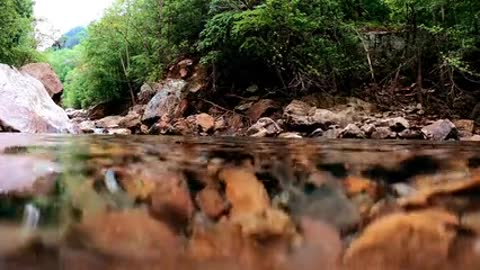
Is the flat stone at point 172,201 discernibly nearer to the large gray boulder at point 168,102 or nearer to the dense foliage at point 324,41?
the dense foliage at point 324,41

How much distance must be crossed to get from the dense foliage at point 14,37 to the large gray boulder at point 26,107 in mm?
9150

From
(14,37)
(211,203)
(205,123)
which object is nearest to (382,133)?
(205,123)

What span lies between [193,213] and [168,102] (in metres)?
14.3

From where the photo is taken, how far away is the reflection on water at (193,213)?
1267mm

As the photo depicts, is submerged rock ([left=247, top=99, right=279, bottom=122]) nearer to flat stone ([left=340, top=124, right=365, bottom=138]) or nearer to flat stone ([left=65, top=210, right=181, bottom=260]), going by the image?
flat stone ([left=340, top=124, right=365, bottom=138])

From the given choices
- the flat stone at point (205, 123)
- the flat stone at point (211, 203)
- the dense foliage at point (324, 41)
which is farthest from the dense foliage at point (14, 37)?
→ the flat stone at point (211, 203)

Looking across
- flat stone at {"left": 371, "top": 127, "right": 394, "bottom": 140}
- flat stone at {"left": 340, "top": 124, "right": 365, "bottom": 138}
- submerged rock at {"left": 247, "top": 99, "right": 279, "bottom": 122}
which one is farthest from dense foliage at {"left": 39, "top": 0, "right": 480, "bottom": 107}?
flat stone at {"left": 340, "top": 124, "right": 365, "bottom": 138}

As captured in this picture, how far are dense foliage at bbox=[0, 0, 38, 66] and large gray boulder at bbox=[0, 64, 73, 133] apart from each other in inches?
360

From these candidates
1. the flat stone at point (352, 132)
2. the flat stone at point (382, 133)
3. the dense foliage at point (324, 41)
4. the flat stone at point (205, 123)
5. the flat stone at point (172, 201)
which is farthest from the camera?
the flat stone at point (205, 123)

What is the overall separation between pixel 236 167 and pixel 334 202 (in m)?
1.23

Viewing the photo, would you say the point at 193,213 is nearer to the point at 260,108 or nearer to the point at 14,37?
the point at 260,108

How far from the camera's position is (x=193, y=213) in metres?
1.70

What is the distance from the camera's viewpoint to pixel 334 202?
1882mm

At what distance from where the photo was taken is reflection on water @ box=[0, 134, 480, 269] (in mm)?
1267
